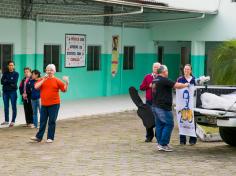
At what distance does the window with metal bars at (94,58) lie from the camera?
25516 millimetres

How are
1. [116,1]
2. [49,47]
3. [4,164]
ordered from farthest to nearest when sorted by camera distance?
[49,47], [116,1], [4,164]

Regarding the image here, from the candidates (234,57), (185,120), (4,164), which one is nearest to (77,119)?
(234,57)

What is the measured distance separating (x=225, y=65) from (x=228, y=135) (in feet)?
13.3

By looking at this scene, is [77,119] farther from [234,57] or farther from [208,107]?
[208,107]

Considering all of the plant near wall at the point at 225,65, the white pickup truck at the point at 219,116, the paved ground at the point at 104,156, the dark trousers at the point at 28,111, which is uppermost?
the plant near wall at the point at 225,65

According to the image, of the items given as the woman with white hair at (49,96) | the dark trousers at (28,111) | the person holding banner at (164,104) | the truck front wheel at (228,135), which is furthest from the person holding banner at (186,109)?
the dark trousers at (28,111)

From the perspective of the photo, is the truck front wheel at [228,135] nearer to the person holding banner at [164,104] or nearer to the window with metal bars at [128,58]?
the person holding banner at [164,104]

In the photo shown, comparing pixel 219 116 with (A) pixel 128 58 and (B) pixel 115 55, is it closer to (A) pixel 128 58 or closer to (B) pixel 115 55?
(B) pixel 115 55

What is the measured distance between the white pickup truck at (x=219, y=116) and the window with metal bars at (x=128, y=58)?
634 inches

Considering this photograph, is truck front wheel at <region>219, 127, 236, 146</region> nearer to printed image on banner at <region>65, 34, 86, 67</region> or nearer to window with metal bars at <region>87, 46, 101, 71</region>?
printed image on banner at <region>65, 34, 86, 67</region>

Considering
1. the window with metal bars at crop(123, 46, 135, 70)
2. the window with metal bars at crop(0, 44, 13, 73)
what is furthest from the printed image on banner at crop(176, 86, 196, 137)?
the window with metal bars at crop(123, 46, 135, 70)

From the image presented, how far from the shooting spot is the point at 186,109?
40.0ft

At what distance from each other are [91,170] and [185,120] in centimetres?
339

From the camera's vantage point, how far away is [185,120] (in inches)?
484
